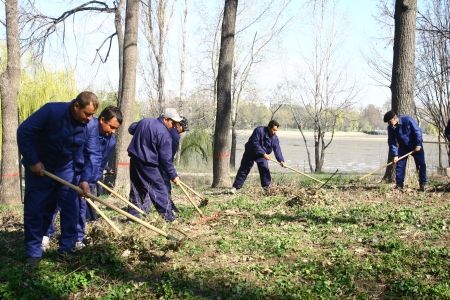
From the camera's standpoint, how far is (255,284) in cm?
455

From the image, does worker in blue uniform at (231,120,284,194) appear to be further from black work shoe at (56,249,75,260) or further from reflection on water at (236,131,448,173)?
reflection on water at (236,131,448,173)

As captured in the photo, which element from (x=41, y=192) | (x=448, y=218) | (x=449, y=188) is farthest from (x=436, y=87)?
(x=41, y=192)

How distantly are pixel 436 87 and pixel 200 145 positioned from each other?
39.2 ft

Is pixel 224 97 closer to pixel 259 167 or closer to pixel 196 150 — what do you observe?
pixel 259 167

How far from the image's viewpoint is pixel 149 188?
279 inches

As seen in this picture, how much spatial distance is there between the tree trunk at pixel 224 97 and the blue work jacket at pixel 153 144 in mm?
5897

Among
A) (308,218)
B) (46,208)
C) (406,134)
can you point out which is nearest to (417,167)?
(406,134)

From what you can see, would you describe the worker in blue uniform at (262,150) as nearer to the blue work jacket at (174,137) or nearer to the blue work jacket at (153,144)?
the blue work jacket at (174,137)

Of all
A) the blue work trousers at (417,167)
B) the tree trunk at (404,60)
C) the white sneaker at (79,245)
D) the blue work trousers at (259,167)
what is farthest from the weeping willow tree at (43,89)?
the white sneaker at (79,245)

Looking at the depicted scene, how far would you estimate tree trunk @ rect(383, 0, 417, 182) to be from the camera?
1134 cm

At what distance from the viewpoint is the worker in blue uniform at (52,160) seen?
4.93m

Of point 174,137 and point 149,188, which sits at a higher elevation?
point 174,137

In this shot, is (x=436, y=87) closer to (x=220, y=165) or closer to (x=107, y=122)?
(x=220, y=165)

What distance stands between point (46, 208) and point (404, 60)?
9.07 meters
